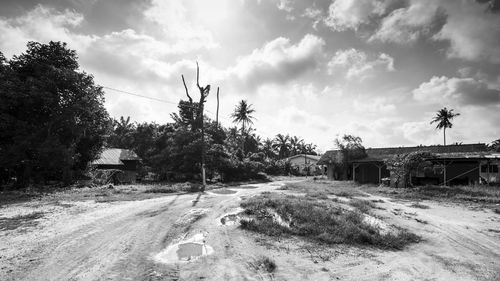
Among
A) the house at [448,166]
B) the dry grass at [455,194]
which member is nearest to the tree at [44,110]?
the dry grass at [455,194]

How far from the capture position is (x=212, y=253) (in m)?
6.36

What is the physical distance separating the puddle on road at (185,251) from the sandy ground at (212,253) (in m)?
0.10

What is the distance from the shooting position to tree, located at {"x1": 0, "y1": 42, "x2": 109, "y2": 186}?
18.1 m

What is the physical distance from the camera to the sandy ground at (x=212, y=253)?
5.29 meters

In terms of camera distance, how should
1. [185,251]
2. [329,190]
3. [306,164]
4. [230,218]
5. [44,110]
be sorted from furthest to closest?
[306,164] < [329,190] < [44,110] < [230,218] < [185,251]

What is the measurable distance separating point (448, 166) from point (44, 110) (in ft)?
122

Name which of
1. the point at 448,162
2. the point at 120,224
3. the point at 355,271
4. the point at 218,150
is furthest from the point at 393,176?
the point at 120,224

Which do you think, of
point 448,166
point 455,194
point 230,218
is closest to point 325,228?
point 230,218

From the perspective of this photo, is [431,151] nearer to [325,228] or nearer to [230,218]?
[325,228]

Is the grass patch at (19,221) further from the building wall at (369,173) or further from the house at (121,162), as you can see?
the building wall at (369,173)

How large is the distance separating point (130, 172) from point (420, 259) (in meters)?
32.6

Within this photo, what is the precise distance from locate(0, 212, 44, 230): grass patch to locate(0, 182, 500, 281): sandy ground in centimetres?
24

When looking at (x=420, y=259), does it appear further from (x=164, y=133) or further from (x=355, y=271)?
(x=164, y=133)

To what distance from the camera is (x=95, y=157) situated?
969 inches
